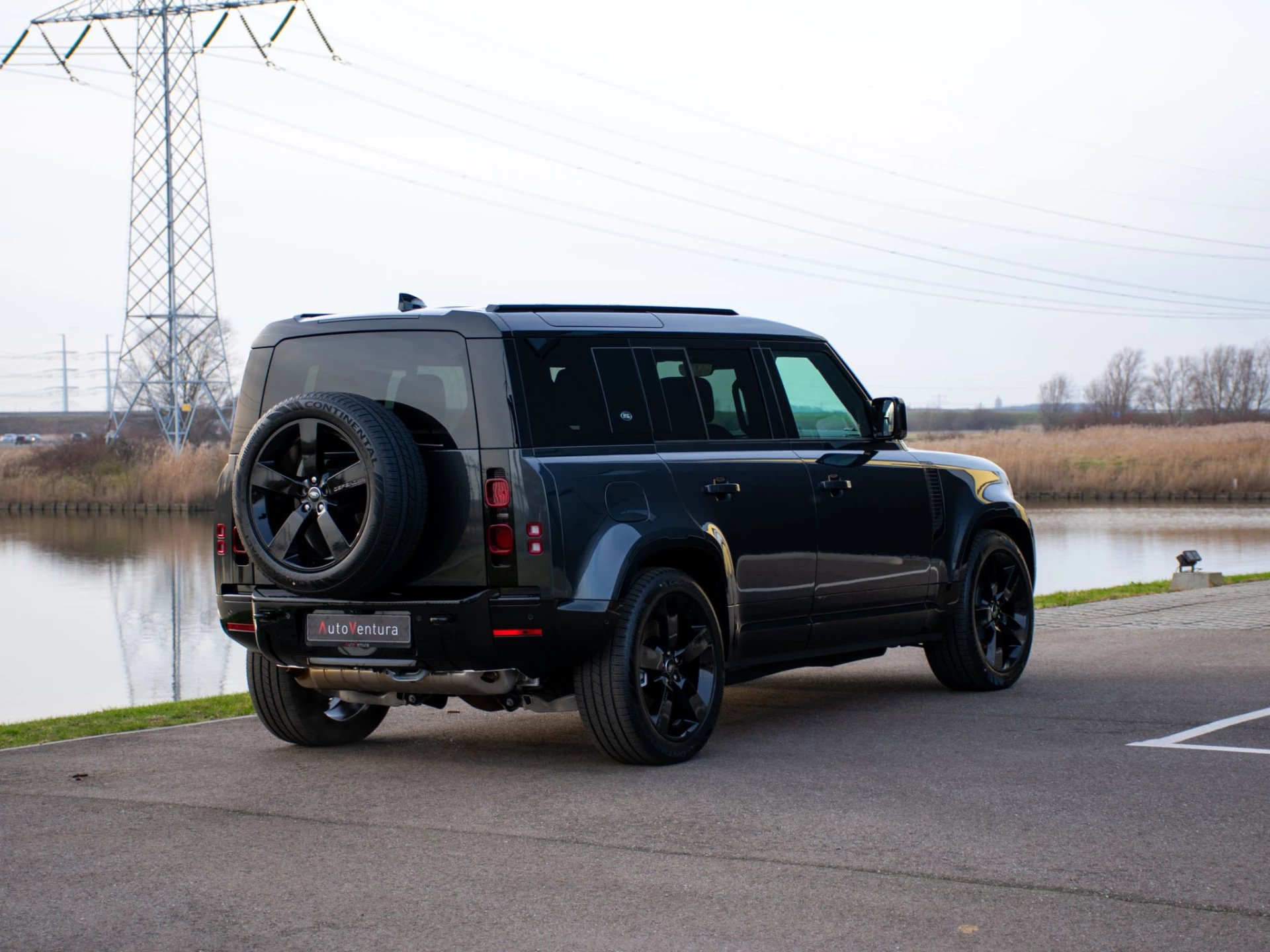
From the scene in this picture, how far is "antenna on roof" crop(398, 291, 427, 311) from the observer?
306 inches

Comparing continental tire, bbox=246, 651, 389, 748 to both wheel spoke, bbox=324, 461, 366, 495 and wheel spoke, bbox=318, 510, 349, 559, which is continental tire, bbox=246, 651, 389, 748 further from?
wheel spoke, bbox=324, 461, 366, 495

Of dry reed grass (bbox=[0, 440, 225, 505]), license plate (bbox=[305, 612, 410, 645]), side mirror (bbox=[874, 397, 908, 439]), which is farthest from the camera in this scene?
dry reed grass (bbox=[0, 440, 225, 505])

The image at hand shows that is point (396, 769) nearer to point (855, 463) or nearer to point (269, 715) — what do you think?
point (269, 715)

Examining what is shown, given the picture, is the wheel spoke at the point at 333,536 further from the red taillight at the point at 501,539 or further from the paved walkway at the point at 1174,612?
the paved walkway at the point at 1174,612

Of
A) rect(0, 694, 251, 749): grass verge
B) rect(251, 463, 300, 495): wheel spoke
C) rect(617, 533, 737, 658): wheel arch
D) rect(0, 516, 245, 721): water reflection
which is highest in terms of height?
rect(251, 463, 300, 495): wheel spoke

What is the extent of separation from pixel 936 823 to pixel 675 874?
1205 millimetres

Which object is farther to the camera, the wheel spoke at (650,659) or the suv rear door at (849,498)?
the suv rear door at (849,498)

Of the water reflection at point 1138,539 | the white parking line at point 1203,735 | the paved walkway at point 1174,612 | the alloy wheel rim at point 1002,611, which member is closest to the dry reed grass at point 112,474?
the water reflection at point 1138,539

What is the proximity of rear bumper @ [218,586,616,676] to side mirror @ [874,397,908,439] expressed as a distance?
2.81m

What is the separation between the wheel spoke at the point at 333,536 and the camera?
7.00 m

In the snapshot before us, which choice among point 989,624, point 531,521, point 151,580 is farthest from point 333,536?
point 151,580

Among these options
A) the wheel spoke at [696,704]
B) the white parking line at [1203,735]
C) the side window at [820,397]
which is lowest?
the white parking line at [1203,735]

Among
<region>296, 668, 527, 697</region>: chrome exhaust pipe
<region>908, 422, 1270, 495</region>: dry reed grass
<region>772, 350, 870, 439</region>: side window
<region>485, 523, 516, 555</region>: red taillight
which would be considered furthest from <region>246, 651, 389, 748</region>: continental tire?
<region>908, 422, 1270, 495</region>: dry reed grass

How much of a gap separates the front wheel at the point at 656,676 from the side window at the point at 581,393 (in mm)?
717
